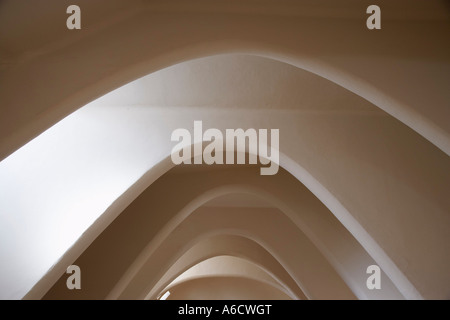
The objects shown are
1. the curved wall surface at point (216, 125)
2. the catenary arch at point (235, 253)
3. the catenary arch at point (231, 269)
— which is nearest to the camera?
the curved wall surface at point (216, 125)

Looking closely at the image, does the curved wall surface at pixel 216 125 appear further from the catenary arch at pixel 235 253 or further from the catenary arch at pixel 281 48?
the catenary arch at pixel 235 253

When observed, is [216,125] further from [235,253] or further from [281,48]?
[235,253]

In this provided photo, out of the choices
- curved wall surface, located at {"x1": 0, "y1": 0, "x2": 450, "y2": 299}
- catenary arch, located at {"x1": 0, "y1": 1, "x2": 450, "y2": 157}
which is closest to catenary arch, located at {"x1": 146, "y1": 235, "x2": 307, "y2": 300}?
curved wall surface, located at {"x1": 0, "y1": 0, "x2": 450, "y2": 299}

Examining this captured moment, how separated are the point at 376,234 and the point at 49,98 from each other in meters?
3.69

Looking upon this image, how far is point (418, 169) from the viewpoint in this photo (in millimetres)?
6227

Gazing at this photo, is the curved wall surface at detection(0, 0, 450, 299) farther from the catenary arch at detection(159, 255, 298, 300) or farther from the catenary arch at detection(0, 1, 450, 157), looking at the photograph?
the catenary arch at detection(159, 255, 298, 300)

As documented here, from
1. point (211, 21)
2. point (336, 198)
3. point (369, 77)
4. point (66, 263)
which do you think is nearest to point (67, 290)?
point (66, 263)

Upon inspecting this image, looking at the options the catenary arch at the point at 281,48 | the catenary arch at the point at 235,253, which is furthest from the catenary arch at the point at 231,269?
the catenary arch at the point at 281,48

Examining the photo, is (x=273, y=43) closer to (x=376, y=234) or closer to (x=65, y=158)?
Answer: (x=376, y=234)

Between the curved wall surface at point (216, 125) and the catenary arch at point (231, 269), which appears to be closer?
the curved wall surface at point (216, 125)

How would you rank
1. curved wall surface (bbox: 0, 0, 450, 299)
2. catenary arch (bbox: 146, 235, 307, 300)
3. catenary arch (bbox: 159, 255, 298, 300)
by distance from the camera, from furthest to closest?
catenary arch (bbox: 159, 255, 298, 300)
catenary arch (bbox: 146, 235, 307, 300)
curved wall surface (bbox: 0, 0, 450, 299)

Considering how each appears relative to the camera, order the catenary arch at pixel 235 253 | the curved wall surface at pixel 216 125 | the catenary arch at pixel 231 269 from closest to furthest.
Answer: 1. the curved wall surface at pixel 216 125
2. the catenary arch at pixel 235 253
3. the catenary arch at pixel 231 269

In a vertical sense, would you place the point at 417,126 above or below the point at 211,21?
below

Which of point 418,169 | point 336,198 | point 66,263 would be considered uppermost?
point 418,169
